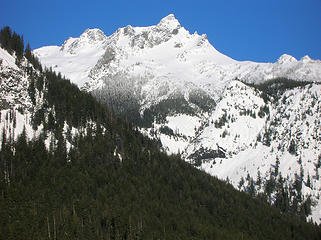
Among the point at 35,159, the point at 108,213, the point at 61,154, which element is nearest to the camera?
the point at 108,213

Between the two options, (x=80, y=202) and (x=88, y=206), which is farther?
(x=80, y=202)

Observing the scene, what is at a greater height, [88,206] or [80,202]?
[80,202]

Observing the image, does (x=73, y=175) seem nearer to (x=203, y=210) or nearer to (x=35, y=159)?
(x=35, y=159)

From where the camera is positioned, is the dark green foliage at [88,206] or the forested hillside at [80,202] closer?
the dark green foliage at [88,206]

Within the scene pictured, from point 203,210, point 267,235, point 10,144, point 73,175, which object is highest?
point 10,144

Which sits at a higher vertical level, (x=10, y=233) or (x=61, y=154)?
(x=61, y=154)

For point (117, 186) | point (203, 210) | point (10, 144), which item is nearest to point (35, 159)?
point (10, 144)

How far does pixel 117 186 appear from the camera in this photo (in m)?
187

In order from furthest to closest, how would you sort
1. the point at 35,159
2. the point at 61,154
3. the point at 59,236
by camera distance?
the point at 61,154
the point at 35,159
the point at 59,236

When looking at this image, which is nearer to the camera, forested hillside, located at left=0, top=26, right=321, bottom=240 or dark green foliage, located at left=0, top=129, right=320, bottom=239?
dark green foliage, located at left=0, top=129, right=320, bottom=239

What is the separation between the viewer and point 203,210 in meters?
198

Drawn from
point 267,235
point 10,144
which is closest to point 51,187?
point 10,144

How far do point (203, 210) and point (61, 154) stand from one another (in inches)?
2655

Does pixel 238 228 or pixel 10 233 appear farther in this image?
pixel 238 228
